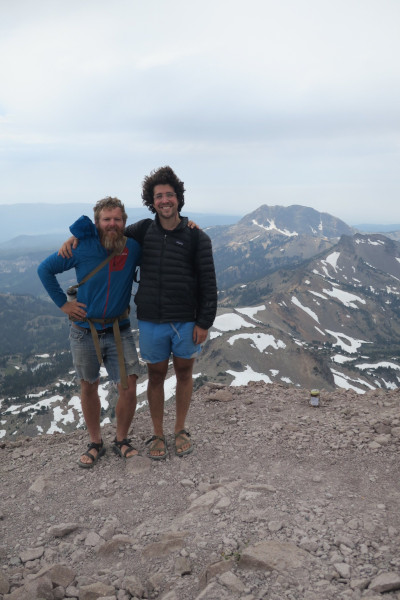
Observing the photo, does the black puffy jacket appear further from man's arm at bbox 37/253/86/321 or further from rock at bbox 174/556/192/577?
rock at bbox 174/556/192/577

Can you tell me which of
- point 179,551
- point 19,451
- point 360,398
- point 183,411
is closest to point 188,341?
point 183,411

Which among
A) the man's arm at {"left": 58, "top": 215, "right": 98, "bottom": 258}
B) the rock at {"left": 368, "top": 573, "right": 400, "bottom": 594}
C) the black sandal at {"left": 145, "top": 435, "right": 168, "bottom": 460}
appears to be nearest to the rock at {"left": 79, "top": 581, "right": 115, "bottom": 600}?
the rock at {"left": 368, "top": 573, "right": 400, "bottom": 594}

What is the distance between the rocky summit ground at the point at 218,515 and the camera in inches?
152

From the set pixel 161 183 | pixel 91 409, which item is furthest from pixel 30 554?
pixel 161 183

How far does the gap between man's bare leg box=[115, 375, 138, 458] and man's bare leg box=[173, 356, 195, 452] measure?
0.74 metres

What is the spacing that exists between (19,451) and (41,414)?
123m

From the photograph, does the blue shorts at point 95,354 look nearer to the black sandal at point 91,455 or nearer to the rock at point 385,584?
the black sandal at point 91,455

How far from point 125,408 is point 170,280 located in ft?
7.72

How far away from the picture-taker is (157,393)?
21.9 ft

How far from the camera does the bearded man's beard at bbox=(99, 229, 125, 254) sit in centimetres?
575

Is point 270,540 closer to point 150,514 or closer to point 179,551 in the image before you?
point 179,551

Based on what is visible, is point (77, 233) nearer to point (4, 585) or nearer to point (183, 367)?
point (183, 367)

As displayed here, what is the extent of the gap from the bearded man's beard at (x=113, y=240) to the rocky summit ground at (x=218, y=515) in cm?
355

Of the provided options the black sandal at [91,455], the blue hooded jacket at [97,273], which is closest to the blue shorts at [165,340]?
the blue hooded jacket at [97,273]
